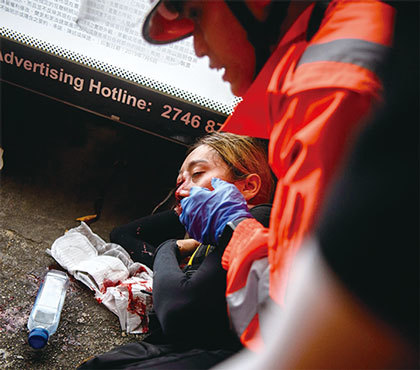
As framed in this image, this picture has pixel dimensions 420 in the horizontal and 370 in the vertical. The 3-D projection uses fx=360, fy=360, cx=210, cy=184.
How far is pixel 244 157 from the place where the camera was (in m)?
1.99

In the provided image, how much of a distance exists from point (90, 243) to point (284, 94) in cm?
174

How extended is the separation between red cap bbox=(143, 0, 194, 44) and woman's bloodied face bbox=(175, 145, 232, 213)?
707mm

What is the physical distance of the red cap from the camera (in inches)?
48.6

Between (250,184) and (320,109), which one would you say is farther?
(250,184)

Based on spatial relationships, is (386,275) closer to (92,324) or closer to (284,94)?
(284,94)

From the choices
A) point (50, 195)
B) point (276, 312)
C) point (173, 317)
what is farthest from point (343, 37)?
point (50, 195)

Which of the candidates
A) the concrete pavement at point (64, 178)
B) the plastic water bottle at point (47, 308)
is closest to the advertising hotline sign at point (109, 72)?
the concrete pavement at point (64, 178)

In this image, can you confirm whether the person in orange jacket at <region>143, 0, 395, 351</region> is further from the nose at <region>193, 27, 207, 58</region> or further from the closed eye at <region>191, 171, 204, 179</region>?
the closed eye at <region>191, 171, 204, 179</region>

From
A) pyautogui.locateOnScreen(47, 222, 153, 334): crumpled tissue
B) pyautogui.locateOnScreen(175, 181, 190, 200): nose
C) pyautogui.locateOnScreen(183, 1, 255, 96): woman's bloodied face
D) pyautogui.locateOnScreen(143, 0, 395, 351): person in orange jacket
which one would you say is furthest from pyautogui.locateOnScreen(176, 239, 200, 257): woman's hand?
pyautogui.locateOnScreen(183, 1, 255, 96): woman's bloodied face

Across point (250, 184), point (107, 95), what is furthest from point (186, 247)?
point (107, 95)

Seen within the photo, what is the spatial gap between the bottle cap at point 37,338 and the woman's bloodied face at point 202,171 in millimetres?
847

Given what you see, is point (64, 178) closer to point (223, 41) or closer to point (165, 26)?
point (165, 26)

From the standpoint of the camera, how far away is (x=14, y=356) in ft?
4.75

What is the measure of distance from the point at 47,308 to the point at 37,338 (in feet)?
0.77
